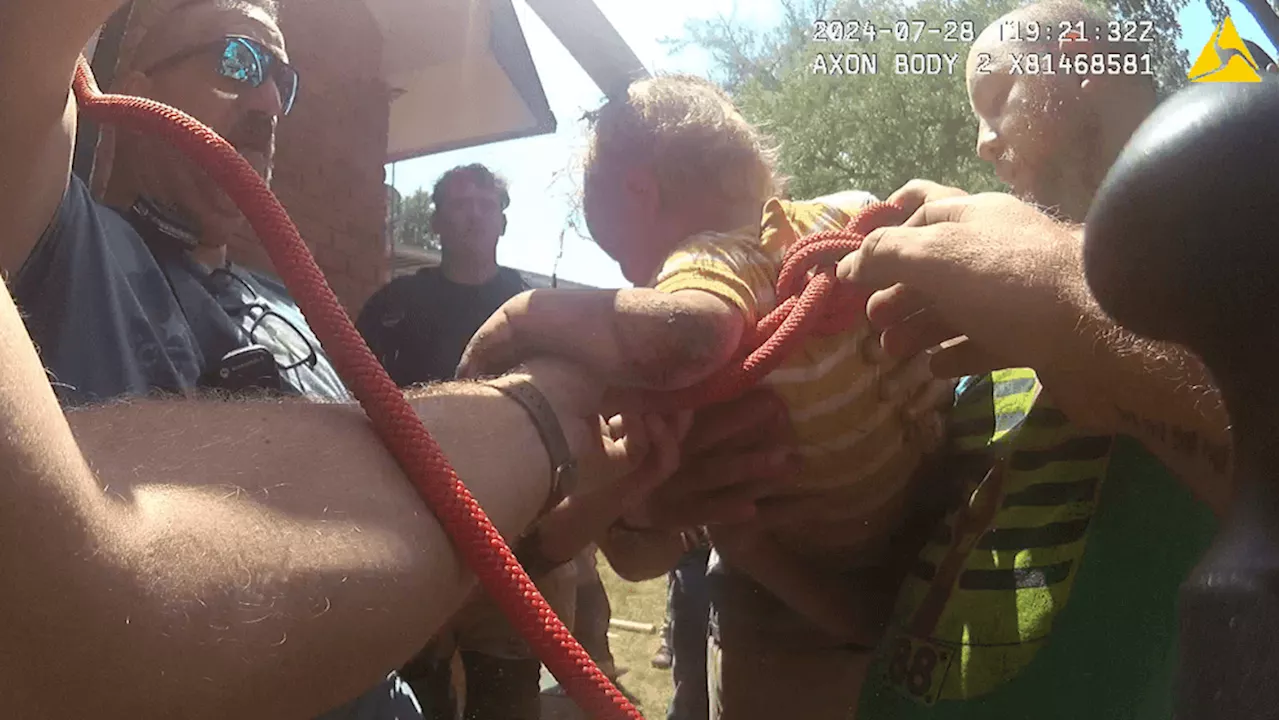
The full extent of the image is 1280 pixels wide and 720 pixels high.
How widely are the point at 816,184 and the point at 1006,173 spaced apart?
0.51 meters

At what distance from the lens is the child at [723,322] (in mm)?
527

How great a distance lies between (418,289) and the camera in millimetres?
1159

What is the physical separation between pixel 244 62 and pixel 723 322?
49 centimetres

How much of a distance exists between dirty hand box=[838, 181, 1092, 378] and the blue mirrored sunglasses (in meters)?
0.54

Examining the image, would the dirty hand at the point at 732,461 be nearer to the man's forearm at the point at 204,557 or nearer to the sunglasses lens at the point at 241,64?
the man's forearm at the point at 204,557

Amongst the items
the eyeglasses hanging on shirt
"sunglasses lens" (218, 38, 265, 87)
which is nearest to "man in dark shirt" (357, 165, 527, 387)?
the eyeglasses hanging on shirt

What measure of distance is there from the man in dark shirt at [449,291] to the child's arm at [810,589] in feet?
1.03

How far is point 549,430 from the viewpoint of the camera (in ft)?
1.31

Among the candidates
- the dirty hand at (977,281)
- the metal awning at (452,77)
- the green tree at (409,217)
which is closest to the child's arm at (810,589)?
the dirty hand at (977,281)

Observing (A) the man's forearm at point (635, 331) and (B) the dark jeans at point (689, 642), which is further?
(B) the dark jeans at point (689, 642)

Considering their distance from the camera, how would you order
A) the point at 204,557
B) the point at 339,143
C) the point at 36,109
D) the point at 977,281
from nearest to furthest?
the point at 204,557
the point at 36,109
the point at 977,281
the point at 339,143

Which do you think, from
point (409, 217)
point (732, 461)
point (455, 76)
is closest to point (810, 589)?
point (732, 461)

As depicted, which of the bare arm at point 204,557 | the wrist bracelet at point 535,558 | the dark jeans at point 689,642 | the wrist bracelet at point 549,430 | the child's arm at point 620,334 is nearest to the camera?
the bare arm at point 204,557

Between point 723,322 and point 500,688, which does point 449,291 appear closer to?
point 500,688
